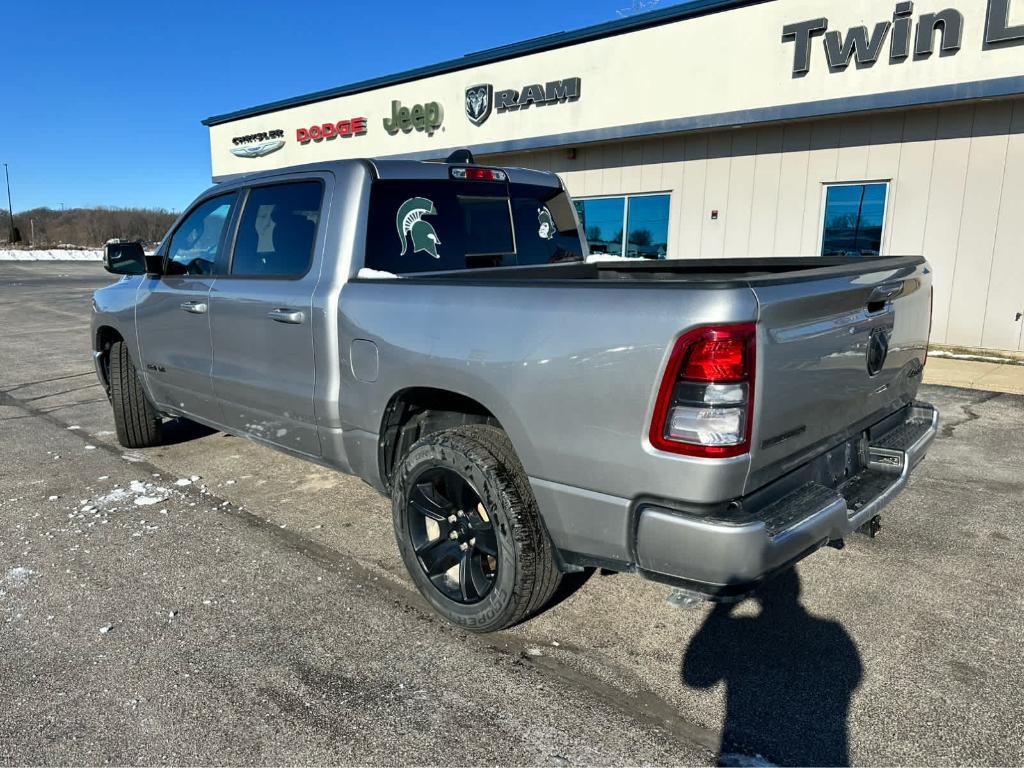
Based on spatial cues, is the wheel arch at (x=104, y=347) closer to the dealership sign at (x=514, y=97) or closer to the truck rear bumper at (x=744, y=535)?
the truck rear bumper at (x=744, y=535)

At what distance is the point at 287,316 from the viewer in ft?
11.6

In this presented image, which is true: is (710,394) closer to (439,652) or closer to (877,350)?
(877,350)

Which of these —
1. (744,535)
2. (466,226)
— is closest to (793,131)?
(466,226)

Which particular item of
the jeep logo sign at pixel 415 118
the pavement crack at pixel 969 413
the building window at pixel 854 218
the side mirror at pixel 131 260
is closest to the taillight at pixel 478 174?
the side mirror at pixel 131 260

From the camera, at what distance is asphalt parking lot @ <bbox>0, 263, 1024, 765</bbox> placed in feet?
7.60

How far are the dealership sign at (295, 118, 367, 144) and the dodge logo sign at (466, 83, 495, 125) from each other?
12.4 ft

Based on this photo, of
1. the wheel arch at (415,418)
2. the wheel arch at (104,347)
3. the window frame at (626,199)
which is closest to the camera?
the wheel arch at (415,418)

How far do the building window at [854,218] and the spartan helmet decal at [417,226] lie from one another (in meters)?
8.31

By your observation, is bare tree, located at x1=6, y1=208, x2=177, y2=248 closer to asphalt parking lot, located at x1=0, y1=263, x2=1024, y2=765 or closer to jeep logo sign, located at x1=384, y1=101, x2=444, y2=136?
jeep logo sign, located at x1=384, y1=101, x2=444, y2=136

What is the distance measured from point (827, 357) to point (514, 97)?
12675mm

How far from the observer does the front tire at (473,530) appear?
269cm

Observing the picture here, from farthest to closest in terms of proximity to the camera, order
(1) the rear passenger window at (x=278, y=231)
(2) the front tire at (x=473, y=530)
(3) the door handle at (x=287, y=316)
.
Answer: (1) the rear passenger window at (x=278, y=231)
(3) the door handle at (x=287, y=316)
(2) the front tire at (x=473, y=530)

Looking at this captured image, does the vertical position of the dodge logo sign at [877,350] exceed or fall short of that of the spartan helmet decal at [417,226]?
it falls short

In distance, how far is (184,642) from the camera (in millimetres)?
2896
